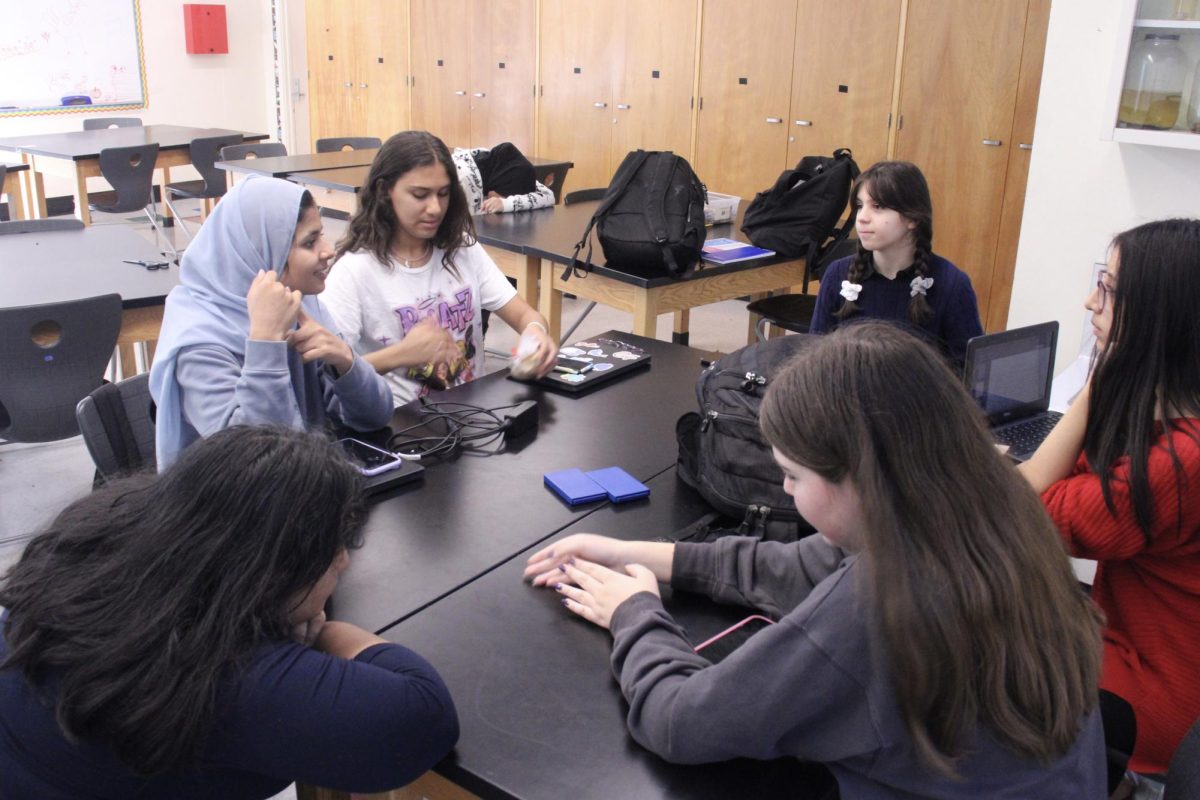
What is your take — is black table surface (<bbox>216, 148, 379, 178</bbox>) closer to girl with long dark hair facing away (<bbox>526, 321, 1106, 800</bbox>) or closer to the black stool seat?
the black stool seat

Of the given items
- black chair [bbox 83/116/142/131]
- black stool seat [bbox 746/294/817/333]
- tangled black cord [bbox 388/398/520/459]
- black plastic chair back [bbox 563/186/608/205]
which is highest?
black chair [bbox 83/116/142/131]

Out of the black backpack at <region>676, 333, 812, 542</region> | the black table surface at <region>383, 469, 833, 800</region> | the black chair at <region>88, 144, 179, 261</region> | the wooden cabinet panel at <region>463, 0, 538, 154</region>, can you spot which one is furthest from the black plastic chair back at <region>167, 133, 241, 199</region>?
the black table surface at <region>383, 469, 833, 800</region>

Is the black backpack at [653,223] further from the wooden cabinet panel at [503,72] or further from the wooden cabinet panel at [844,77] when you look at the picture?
the wooden cabinet panel at [503,72]

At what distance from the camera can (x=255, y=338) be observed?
1.72 meters

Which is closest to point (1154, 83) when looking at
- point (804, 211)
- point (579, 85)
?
point (804, 211)

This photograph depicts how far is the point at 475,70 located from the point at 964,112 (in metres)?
3.76

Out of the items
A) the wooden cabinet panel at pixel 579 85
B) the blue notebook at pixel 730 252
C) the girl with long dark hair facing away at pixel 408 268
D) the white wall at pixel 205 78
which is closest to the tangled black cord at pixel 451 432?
the girl with long dark hair facing away at pixel 408 268

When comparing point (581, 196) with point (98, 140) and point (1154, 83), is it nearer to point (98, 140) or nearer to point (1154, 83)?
point (1154, 83)

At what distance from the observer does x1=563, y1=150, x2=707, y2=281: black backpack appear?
10.6 ft

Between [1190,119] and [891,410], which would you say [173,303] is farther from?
[1190,119]

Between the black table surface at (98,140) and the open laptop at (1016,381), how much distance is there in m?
5.08

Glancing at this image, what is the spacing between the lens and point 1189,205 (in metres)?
3.24

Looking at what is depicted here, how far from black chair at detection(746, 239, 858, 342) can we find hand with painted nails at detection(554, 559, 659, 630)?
7.64 ft

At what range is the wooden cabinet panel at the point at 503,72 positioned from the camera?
700 cm
